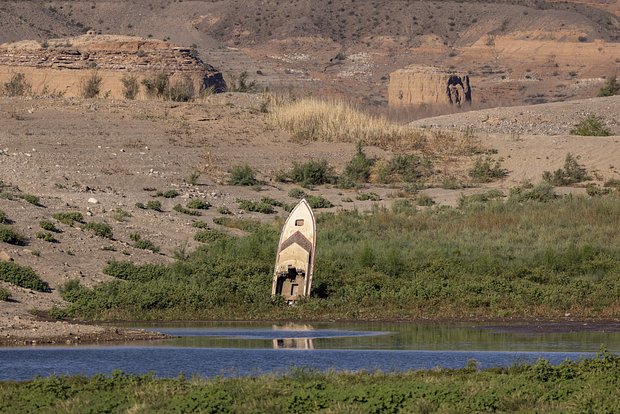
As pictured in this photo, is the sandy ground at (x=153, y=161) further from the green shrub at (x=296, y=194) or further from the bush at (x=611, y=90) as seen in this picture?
the bush at (x=611, y=90)

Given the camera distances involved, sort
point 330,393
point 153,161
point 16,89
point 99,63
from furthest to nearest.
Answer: point 99,63, point 16,89, point 153,161, point 330,393

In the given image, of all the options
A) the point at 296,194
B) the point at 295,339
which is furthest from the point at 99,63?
the point at 295,339

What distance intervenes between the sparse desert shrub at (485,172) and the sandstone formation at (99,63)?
979 inches

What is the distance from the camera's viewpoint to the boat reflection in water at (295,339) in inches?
806

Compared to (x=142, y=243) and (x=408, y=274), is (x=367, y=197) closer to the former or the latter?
(x=142, y=243)

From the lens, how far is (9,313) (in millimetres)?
23312

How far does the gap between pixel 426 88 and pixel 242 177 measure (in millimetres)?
50340

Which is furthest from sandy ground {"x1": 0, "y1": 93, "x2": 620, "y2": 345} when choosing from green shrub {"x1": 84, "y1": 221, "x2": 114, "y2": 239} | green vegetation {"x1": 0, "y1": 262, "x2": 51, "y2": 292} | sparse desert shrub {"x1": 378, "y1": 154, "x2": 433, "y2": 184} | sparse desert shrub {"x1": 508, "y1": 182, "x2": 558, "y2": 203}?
sparse desert shrub {"x1": 508, "y1": 182, "x2": 558, "y2": 203}

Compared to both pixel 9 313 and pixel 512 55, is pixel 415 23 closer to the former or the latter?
pixel 512 55

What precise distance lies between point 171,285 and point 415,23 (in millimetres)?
99099

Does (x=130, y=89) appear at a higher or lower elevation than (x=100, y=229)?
higher

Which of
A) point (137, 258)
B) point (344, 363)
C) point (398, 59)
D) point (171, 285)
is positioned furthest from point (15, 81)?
point (398, 59)

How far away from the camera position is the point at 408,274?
2819cm

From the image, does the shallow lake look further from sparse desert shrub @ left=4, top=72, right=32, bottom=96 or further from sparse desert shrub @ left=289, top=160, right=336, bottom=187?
sparse desert shrub @ left=4, top=72, right=32, bottom=96
